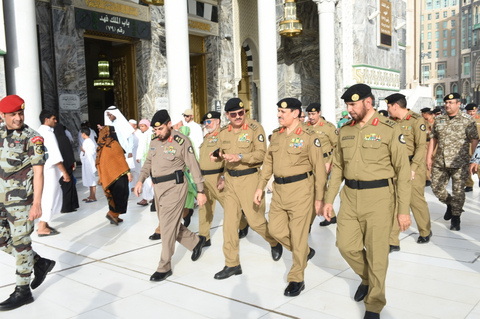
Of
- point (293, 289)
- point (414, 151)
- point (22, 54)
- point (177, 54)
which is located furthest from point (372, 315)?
point (177, 54)

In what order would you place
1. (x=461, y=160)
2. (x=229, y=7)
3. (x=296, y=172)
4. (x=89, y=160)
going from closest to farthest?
(x=296, y=172)
(x=461, y=160)
(x=89, y=160)
(x=229, y=7)

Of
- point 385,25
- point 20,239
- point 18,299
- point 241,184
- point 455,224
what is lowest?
point 455,224

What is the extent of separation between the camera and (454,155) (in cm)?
579

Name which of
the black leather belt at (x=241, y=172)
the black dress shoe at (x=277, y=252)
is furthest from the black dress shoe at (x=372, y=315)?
the black leather belt at (x=241, y=172)

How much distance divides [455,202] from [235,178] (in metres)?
3.19

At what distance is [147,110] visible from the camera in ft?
49.2

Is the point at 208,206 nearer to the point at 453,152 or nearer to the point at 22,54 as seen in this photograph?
the point at 453,152

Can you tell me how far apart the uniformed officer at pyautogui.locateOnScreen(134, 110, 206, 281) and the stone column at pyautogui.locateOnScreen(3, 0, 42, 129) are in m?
4.98

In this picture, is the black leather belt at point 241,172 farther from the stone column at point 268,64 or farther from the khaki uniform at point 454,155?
the stone column at point 268,64

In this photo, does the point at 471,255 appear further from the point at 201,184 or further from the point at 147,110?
the point at 147,110

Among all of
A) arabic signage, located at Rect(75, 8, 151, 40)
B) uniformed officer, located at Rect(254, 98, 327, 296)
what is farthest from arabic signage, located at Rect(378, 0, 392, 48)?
uniformed officer, located at Rect(254, 98, 327, 296)

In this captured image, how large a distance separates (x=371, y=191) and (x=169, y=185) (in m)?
2.02

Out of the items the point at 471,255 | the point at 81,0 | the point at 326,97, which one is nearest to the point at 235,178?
the point at 471,255

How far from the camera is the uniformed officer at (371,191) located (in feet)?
10.3
